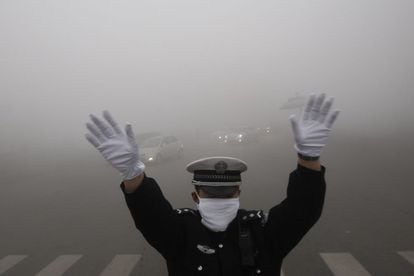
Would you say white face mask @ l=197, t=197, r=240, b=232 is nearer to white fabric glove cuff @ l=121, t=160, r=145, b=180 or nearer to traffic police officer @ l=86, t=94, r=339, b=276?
traffic police officer @ l=86, t=94, r=339, b=276

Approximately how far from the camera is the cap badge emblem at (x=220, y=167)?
2.13 metres

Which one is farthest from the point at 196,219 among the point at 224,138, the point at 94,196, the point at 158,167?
the point at 224,138

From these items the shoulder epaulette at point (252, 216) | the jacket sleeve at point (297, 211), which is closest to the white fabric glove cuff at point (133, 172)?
the shoulder epaulette at point (252, 216)

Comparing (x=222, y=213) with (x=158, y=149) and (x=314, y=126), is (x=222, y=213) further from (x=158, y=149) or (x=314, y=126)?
(x=158, y=149)

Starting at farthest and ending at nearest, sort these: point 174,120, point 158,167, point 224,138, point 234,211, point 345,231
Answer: point 174,120
point 224,138
point 158,167
point 345,231
point 234,211

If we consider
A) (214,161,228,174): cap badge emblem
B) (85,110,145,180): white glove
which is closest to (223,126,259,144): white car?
(214,161,228,174): cap badge emblem

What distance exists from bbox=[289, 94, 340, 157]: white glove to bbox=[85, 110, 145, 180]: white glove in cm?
82

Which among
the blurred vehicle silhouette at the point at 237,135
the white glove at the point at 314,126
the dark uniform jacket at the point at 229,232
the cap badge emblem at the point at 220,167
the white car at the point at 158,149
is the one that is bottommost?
the blurred vehicle silhouette at the point at 237,135

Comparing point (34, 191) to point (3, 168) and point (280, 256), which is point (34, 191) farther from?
point (280, 256)

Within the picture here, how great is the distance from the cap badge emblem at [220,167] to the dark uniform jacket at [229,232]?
0.81 ft

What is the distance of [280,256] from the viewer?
2.08 meters

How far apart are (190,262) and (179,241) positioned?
0.39 ft

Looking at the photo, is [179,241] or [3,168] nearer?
[179,241]

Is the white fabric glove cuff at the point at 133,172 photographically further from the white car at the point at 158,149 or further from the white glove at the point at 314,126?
the white car at the point at 158,149
